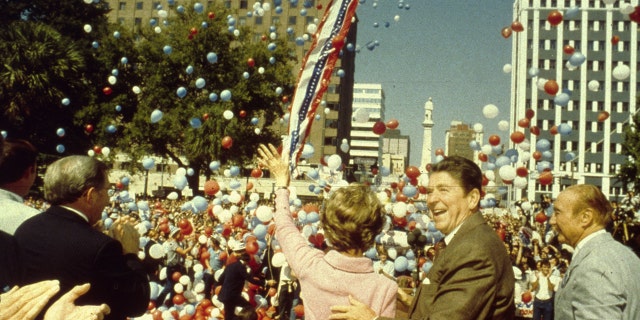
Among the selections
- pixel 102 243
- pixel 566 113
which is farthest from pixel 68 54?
pixel 566 113

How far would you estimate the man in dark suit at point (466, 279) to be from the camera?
6.82 feet

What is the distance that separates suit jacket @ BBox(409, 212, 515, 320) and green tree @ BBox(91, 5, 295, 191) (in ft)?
85.0

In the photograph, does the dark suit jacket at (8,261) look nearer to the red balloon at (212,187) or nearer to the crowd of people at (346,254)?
the crowd of people at (346,254)

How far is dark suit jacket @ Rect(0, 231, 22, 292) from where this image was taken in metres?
1.76

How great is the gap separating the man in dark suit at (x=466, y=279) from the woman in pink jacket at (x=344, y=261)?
0.10 metres

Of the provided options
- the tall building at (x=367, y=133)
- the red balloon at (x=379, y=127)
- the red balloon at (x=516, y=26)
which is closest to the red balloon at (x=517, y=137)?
the red balloon at (x=516, y=26)

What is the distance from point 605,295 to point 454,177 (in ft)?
2.69

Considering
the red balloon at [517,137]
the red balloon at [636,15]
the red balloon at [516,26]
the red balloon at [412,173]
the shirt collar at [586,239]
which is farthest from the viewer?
the red balloon at [412,173]

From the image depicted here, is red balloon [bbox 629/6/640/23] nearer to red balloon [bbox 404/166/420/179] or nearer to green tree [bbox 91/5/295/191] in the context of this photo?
red balloon [bbox 404/166/420/179]

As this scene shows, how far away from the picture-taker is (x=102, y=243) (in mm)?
2322

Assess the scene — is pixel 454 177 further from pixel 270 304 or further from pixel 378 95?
pixel 378 95

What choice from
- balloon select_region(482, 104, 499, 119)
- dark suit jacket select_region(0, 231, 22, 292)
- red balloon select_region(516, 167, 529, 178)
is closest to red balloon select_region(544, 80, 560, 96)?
balloon select_region(482, 104, 499, 119)

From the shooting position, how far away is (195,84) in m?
28.9

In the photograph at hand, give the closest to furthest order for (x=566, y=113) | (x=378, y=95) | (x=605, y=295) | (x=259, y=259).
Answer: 1. (x=605, y=295)
2. (x=259, y=259)
3. (x=566, y=113)
4. (x=378, y=95)
